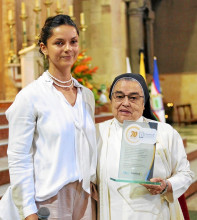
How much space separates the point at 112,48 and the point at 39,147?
21.4ft

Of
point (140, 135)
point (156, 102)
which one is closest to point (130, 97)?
point (140, 135)

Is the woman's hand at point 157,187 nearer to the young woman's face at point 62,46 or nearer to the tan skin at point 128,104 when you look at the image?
the tan skin at point 128,104

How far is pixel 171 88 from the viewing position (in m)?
11.5

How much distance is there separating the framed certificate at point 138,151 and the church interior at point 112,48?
2099mm

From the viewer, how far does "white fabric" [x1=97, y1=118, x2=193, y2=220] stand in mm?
1839

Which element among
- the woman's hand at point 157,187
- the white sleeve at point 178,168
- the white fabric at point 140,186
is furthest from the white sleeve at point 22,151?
the white sleeve at point 178,168

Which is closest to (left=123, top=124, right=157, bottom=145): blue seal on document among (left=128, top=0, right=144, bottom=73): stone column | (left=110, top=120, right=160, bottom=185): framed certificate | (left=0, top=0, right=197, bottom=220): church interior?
(left=110, top=120, right=160, bottom=185): framed certificate

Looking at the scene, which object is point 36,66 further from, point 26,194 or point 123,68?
point 26,194

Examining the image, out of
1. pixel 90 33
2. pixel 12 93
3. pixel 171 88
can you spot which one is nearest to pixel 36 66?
pixel 12 93

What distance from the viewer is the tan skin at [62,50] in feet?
5.62

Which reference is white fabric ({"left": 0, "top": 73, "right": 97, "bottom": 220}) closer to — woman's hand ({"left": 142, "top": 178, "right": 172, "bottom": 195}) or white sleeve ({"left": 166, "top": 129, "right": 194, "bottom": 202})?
woman's hand ({"left": 142, "top": 178, "right": 172, "bottom": 195})

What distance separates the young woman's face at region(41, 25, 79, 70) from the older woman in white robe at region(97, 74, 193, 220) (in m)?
0.29

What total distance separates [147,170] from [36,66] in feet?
14.4

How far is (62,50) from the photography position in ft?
5.62
